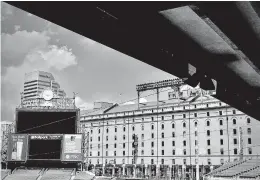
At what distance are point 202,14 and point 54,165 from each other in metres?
43.9

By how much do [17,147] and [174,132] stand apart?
46289 millimetres

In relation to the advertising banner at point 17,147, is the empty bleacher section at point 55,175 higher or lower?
lower

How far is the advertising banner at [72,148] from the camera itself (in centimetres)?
4209

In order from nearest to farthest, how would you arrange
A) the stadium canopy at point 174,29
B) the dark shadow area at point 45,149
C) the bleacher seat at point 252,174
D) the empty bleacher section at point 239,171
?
the stadium canopy at point 174,29 → the bleacher seat at point 252,174 → the empty bleacher section at point 239,171 → the dark shadow area at point 45,149

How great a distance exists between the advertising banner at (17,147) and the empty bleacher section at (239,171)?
23403mm

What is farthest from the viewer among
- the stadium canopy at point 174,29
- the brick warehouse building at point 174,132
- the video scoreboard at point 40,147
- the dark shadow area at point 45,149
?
the brick warehouse building at point 174,132

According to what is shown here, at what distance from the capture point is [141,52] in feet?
21.9

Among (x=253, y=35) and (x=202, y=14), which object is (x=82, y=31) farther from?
(x=253, y=35)

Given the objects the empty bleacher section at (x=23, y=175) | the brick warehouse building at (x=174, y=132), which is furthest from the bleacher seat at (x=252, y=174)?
the empty bleacher section at (x=23, y=175)

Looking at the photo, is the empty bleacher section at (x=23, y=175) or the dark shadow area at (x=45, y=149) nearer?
the dark shadow area at (x=45, y=149)

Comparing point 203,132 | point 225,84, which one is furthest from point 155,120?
point 225,84

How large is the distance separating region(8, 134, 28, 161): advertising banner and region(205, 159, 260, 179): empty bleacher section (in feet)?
76.8

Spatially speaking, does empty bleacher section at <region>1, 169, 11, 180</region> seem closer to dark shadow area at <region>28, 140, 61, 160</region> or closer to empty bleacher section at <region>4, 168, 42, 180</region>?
empty bleacher section at <region>4, 168, 42, 180</region>

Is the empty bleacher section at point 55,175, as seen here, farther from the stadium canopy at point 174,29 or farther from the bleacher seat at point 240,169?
the stadium canopy at point 174,29
